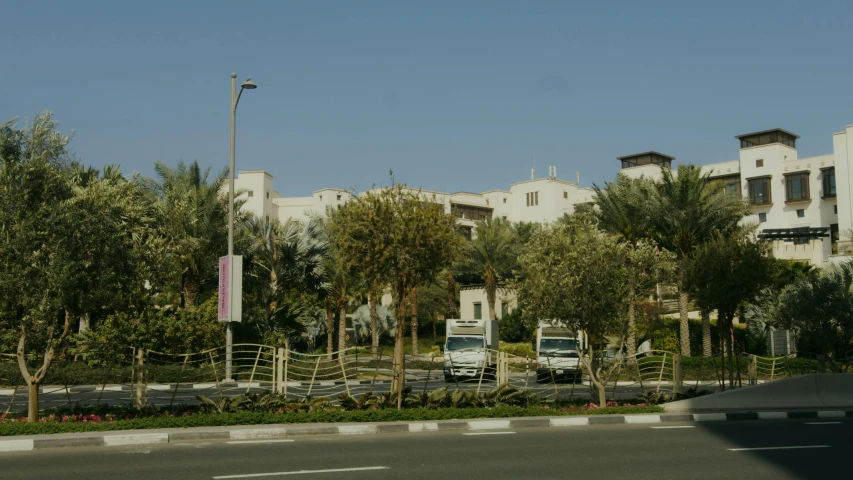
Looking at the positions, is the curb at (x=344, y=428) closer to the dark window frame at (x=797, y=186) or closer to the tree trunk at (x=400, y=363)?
the tree trunk at (x=400, y=363)

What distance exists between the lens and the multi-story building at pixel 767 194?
57.6m

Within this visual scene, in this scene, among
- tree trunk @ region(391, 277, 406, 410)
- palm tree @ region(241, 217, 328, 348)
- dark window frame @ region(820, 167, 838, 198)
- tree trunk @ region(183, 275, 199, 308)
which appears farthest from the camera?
dark window frame @ region(820, 167, 838, 198)

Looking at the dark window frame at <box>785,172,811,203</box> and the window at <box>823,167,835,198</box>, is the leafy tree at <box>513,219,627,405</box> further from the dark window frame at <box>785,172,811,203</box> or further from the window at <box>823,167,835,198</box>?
the dark window frame at <box>785,172,811,203</box>

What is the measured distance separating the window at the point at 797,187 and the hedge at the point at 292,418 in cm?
5401

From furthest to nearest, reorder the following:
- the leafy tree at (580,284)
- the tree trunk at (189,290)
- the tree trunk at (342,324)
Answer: the tree trunk at (342,324) → the tree trunk at (189,290) → the leafy tree at (580,284)

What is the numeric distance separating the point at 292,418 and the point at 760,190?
61358mm

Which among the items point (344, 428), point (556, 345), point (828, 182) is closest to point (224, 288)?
point (344, 428)

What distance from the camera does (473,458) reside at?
36.2 feet

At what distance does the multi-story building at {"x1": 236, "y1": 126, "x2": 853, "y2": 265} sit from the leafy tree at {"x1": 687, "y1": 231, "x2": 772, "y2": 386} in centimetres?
2157

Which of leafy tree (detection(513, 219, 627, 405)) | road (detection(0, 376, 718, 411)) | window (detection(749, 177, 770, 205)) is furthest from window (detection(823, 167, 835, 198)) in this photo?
leafy tree (detection(513, 219, 627, 405))

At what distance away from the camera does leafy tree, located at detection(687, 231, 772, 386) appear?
20.9 metres

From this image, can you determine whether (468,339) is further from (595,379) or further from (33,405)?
(33,405)

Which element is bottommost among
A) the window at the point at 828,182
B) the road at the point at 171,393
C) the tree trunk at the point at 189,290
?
the road at the point at 171,393

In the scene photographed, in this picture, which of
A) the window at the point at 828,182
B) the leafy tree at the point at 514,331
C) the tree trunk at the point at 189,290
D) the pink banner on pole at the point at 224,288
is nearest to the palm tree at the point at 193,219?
the tree trunk at the point at 189,290
